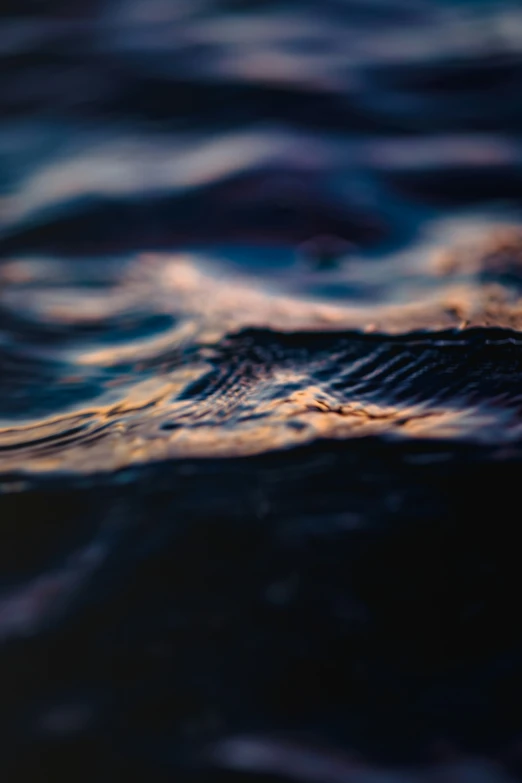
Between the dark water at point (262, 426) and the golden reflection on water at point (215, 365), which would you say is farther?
the golden reflection on water at point (215, 365)

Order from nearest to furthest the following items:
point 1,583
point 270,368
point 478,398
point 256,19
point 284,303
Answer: point 1,583, point 478,398, point 270,368, point 284,303, point 256,19

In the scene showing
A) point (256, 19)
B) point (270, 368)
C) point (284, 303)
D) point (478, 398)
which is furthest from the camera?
point (256, 19)

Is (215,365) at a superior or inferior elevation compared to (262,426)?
superior

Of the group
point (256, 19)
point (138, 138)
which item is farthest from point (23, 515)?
point (256, 19)

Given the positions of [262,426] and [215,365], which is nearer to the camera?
[262,426]

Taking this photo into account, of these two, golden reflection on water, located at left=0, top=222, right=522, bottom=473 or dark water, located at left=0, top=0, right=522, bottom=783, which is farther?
golden reflection on water, located at left=0, top=222, right=522, bottom=473

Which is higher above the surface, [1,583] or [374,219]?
[374,219]

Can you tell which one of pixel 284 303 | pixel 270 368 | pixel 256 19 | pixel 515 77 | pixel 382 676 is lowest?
pixel 382 676

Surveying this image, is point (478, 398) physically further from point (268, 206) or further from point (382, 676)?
point (268, 206)
